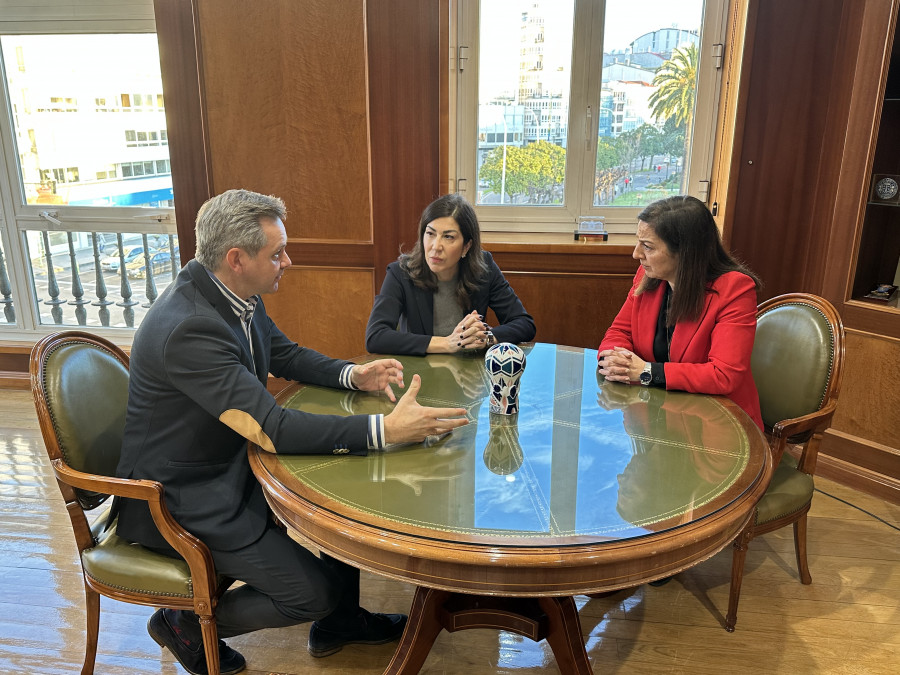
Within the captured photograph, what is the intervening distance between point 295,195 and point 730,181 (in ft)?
6.76

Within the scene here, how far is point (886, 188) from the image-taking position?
8.89 ft

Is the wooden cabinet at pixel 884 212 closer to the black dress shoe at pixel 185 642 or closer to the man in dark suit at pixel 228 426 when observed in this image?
the man in dark suit at pixel 228 426

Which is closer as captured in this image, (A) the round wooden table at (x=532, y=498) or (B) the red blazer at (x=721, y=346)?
(A) the round wooden table at (x=532, y=498)

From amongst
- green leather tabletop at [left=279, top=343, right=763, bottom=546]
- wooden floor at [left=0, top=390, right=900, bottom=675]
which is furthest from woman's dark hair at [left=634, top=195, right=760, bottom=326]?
wooden floor at [left=0, top=390, right=900, bottom=675]

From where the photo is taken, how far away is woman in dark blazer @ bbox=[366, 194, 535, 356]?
2307 mm

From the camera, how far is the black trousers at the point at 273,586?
1585mm

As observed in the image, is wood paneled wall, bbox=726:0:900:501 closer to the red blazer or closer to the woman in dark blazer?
the red blazer

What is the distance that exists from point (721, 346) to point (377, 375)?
995 mm

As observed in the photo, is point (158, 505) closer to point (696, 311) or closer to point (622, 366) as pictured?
point (622, 366)

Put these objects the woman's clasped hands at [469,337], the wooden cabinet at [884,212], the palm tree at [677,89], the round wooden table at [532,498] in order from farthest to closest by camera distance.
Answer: the palm tree at [677,89] → the wooden cabinet at [884,212] → the woman's clasped hands at [469,337] → the round wooden table at [532,498]

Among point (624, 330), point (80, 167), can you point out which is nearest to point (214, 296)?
point (624, 330)

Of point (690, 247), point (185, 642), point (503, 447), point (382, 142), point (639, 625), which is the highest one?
point (382, 142)

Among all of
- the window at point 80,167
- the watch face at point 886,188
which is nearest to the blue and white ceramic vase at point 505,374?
the watch face at point 886,188

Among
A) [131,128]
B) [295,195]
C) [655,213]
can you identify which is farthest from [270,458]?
[131,128]
